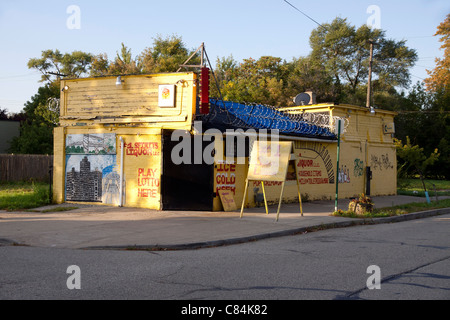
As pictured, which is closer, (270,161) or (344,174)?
(270,161)

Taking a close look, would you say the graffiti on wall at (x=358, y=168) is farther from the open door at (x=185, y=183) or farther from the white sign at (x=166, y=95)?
the white sign at (x=166, y=95)

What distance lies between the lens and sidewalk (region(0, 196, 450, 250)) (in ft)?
31.6

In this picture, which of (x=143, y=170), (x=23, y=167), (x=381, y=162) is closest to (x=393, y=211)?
(x=381, y=162)

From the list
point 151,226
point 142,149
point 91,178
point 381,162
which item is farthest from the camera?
point 381,162

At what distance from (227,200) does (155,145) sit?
3000 millimetres

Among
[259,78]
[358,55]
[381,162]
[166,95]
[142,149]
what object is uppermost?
[358,55]

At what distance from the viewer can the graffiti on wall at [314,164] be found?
1814 centimetres

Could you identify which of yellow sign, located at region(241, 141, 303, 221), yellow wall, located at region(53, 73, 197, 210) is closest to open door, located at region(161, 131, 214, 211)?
yellow wall, located at region(53, 73, 197, 210)

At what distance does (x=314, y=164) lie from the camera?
1886 cm

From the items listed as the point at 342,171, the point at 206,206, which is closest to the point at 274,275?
the point at 206,206

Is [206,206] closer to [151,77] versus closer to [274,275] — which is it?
[151,77]

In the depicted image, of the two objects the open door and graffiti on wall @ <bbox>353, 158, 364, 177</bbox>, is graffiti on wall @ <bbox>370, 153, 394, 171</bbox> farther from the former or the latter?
the open door

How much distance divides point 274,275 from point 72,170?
37.0 ft

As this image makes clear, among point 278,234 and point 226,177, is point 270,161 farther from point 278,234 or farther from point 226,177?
point 278,234
